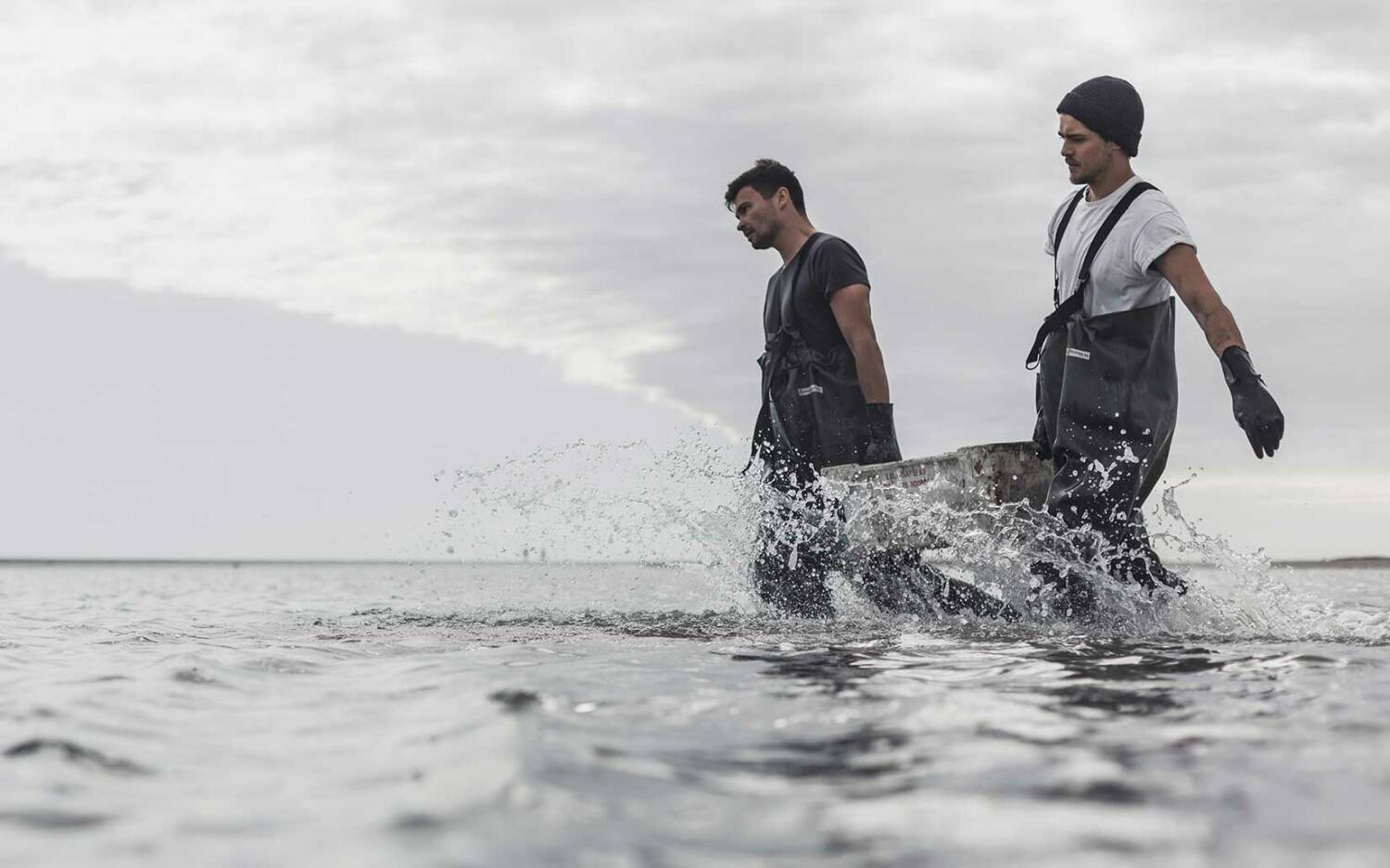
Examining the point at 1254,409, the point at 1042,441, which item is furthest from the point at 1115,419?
the point at 1254,409

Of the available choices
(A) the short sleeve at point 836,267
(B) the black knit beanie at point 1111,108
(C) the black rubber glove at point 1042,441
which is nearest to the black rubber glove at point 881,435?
(A) the short sleeve at point 836,267

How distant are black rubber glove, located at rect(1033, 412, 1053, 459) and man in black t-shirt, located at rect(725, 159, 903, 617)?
807 mm

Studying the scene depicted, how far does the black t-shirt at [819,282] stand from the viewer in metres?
6.30

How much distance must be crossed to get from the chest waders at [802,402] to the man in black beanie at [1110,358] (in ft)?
4.07

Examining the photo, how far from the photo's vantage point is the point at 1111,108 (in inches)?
205

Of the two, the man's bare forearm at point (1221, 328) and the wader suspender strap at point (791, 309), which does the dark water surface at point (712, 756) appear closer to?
the man's bare forearm at point (1221, 328)

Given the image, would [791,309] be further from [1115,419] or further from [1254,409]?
[1254,409]

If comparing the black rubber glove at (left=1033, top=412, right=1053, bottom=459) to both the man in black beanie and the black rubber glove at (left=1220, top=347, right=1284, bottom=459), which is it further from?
the black rubber glove at (left=1220, top=347, right=1284, bottom=459)

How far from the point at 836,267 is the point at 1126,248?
5.21ft

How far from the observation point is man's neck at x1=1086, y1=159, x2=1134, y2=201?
529 centimetres

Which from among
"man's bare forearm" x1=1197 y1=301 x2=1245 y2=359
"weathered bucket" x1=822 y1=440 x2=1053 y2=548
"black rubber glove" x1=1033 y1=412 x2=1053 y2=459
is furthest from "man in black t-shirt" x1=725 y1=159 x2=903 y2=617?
"man's bare forearm" x1=1197 y1=301 x2=1245 y2=359

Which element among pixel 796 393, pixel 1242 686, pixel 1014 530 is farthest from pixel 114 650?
pixel 1242 686

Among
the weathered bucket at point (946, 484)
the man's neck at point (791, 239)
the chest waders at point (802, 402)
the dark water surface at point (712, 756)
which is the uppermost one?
the man's neck at point (791, 239)

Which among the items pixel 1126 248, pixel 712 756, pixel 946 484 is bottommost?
pixel 712 756
